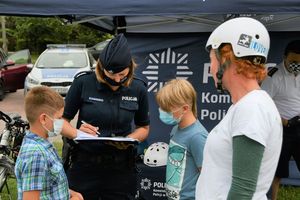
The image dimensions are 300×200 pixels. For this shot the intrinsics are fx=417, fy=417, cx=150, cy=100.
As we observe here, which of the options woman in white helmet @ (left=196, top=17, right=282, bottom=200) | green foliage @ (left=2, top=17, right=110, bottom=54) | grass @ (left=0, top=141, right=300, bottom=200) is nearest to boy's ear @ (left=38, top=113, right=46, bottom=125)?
woman in white helmet @ (left=196, top=17, right=282, bottom=200)

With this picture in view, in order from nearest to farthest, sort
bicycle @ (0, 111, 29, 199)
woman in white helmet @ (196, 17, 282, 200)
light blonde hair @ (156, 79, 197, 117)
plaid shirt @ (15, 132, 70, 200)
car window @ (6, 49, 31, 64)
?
woman in white helmet @ (196, 17, 282, 200), plaid shirt @ (15, 132, 70, 200), light blonde hair @ (156, 79, 197, 117), bicycle @ (0, 111, 29, 199), car window @ (6, 49, 31, 64)

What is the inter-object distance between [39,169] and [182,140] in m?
0.91

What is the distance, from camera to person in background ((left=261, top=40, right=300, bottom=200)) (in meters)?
4.25

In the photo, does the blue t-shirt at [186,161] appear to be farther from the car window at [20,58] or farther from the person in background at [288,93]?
the car window at [20,58]

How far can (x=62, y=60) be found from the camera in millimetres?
11711

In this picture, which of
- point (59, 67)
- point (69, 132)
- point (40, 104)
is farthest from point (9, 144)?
point (59, 67)

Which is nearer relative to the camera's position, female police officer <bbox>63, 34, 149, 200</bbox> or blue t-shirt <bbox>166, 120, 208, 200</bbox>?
blue t-shirt <bbox>166, 120, 208, 200</bbox>

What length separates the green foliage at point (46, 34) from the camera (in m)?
28.5

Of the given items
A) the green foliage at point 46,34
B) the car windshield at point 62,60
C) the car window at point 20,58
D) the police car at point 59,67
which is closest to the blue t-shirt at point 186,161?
the police car at point 59,67

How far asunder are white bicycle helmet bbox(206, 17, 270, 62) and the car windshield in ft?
33.5

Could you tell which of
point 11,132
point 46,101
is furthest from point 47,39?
point 46,101

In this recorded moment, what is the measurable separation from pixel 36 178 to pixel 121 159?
76cm

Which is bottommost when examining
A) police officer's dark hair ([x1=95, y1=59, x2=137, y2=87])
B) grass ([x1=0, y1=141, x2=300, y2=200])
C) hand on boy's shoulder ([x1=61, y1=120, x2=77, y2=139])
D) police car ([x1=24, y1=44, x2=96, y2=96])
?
grass ([x1=0, y1=141, x2=300, y2=200])

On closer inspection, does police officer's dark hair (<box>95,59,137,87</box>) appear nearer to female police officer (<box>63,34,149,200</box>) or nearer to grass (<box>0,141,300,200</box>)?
female police officer (<box>63,34,149,200</box>)
